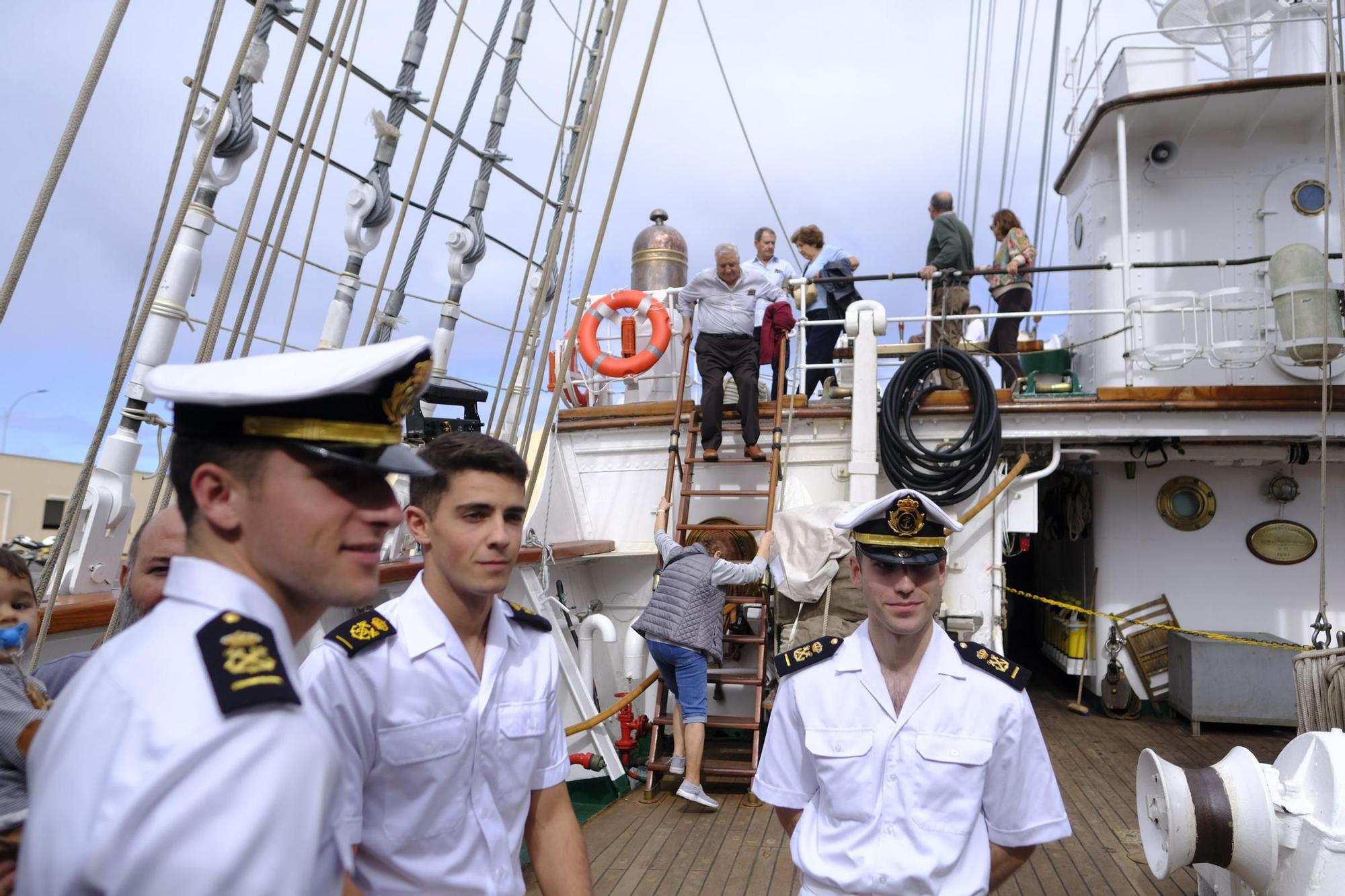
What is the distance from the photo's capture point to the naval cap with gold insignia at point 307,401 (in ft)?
2.81

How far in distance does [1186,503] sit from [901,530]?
19.5 ft

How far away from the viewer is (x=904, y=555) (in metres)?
1.87

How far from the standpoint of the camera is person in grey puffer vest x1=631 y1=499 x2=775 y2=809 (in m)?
4.64

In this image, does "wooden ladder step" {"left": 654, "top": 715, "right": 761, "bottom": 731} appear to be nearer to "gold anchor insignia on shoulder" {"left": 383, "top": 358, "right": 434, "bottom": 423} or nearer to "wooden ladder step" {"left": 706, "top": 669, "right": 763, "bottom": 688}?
→ "wooden ladder step" {"left": 706, "top": 669, "right": 763, "bottom": 688}

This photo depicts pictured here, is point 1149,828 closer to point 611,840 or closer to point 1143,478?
point 611,840

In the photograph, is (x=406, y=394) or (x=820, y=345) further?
(x=820, y=345)

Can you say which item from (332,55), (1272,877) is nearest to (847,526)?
(1272,877)

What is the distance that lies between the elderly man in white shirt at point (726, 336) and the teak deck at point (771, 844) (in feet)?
7.44

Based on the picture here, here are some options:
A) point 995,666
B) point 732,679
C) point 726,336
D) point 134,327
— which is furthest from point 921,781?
point 726,336

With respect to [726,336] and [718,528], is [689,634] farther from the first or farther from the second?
[726,336]

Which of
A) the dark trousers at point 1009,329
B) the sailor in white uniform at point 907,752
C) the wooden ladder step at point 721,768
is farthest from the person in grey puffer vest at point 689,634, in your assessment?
the dark trousers at point 1009,329

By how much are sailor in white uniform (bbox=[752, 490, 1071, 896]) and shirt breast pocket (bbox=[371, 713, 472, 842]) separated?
0.74m

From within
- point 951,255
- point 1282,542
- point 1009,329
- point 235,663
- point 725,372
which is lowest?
point 235,663

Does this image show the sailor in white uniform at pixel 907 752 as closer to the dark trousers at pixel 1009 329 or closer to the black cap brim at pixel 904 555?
the black cap brim at pixel 904 555
